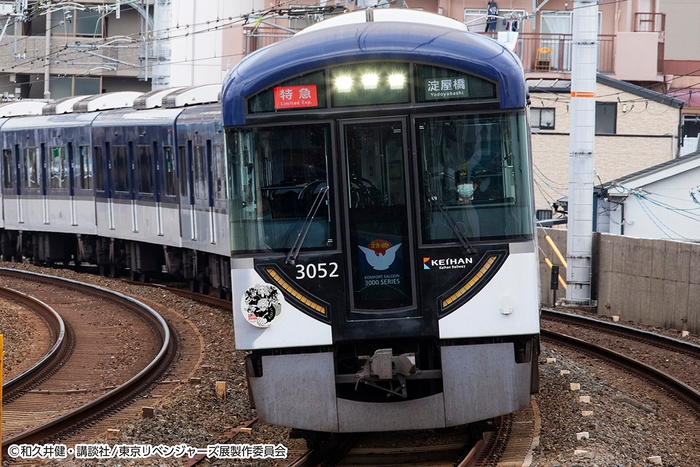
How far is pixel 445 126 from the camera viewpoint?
7.27 m

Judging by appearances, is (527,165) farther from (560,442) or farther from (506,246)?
(560,442)

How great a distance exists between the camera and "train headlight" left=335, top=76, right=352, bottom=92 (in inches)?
286

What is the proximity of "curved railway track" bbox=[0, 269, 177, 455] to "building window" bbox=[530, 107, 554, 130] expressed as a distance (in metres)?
14.2

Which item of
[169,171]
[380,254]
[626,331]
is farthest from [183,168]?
[380,254]

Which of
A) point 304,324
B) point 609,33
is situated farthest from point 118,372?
point 609,33

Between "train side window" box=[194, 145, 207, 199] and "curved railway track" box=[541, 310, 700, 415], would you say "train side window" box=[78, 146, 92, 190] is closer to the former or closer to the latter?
"train side window" box=[194, 145, 207, 199]

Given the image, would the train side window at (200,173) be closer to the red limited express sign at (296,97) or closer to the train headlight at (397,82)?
the red limited express sign at (296,97)

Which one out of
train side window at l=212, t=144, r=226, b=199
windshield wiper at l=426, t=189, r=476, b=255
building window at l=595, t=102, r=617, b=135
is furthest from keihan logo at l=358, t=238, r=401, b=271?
building window at l=595, t=102, r=617, b=135

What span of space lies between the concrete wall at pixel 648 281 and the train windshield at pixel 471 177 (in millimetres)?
8676

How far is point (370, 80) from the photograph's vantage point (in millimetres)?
7266

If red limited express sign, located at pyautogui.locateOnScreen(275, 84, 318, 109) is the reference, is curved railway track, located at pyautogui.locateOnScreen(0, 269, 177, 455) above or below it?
below

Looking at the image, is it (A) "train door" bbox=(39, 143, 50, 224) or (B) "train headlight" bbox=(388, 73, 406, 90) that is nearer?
(B) "train headlight" bbox=(388, 73, 406, 90)

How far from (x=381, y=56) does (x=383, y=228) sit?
3.52ft

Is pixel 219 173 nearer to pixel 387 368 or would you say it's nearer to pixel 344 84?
pixel 344 84
